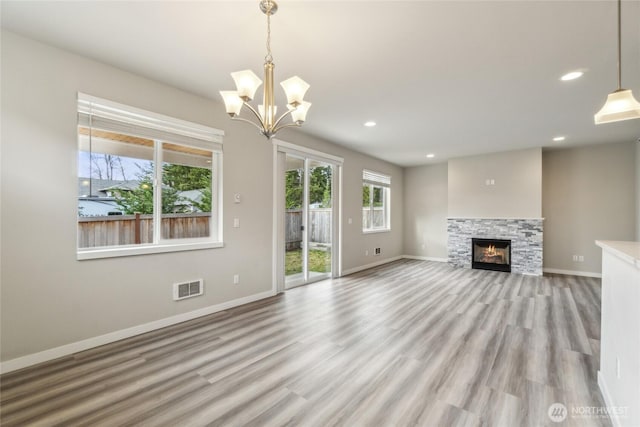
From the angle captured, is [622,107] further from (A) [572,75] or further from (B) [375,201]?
(B) [375,201]

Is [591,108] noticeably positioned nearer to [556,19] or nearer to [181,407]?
[556,19]

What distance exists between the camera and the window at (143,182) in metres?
2.84

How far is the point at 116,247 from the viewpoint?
302 centimetres

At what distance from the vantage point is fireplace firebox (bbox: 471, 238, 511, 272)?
21.3 feet

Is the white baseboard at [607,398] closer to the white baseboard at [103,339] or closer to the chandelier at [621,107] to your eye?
the chandelier at [621,107]

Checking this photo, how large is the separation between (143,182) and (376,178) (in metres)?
5.50

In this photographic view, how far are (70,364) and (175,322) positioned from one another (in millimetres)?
1006

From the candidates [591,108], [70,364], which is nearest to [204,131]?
[70,364]

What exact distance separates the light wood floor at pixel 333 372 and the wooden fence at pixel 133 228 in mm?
1048

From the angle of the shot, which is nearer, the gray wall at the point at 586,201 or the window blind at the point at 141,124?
the window blind at the point at 141,124

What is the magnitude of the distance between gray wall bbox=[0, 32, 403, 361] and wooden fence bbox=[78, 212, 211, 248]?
0.66ft

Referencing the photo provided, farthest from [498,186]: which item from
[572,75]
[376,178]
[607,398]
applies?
[607,398]

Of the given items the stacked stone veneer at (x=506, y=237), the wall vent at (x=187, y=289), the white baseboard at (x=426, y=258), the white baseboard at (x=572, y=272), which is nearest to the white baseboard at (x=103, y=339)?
the wall vent at (x=187, y=289)

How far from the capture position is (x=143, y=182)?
3.26 metres
